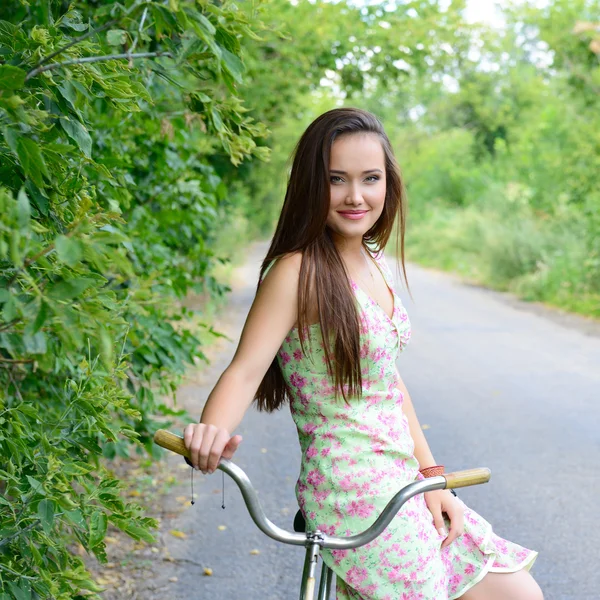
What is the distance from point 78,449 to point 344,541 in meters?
0.76

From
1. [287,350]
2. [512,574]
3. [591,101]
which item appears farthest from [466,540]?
[591,101]

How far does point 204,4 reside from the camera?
6.19 feet

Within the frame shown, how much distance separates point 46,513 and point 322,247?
33.7 inches

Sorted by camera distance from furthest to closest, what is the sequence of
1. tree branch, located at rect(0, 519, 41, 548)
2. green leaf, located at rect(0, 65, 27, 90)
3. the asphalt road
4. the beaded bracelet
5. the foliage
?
the asphalt road → the beaded bracelet → tree branch, located at rect(0, 519, 41, 548) → green leaf, located at rect(0, 65, 27, 90) → the foliage

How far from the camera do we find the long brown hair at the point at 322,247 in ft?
6.87

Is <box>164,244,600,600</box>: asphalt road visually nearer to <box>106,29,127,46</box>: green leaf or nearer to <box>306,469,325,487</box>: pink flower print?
<box>306,469,325,487</box>: pink flower print

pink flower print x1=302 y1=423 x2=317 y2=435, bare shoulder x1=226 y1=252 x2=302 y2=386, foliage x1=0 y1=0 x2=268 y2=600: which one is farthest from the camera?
pink flower print x1=302 y1=423 x2=317 y2=435

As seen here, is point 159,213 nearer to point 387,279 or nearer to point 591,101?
point 387,279

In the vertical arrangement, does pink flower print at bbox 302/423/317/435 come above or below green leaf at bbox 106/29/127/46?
below

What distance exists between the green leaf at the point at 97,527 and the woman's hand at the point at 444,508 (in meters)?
0.77

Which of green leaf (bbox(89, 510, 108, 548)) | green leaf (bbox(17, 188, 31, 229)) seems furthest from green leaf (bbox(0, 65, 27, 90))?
green leaf (bbox(89, 510, 108, 548))

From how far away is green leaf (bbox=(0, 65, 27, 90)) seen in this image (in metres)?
1.48

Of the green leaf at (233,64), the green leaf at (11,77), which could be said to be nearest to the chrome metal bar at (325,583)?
the green leaf at (233,64)

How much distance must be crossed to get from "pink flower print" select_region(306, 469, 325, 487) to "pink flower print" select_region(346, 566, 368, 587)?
20 centimetres
